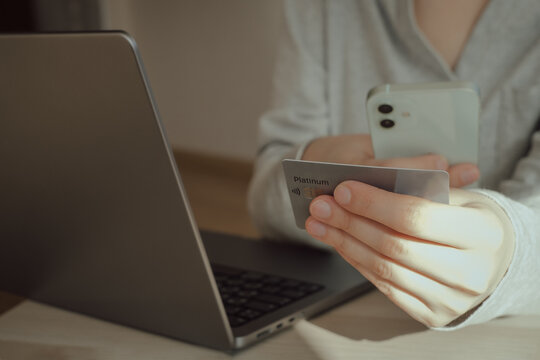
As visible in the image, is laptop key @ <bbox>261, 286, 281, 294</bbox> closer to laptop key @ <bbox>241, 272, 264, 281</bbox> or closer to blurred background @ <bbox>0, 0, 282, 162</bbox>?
laptop key @ <bbox>241, 272, 264, 281</bbox>

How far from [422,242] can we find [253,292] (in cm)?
21

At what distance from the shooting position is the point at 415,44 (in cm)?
83

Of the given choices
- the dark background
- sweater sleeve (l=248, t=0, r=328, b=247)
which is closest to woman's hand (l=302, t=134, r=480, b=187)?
sweater sleeve (l=248, t=0, r=328, b=247)

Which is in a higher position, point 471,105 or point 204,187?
point 471,105

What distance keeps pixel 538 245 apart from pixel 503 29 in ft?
1.37

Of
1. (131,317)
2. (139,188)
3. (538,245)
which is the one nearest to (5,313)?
(131,317)

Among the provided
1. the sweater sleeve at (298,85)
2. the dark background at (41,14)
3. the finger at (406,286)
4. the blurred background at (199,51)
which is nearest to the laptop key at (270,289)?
the finger at (406,286)

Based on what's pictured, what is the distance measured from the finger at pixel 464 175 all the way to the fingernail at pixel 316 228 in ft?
0.63

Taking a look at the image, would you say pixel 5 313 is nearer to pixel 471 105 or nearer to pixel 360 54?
pixel 471 105

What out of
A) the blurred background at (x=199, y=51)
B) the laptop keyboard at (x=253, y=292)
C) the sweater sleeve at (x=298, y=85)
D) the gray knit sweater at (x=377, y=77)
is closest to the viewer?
the laptop keyboard at (x=253, y=292)

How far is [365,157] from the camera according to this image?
609 millimetres

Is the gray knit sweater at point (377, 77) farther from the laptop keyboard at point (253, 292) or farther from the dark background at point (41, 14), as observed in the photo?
the dark background at point (41, 14)

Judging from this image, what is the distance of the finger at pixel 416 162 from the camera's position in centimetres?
51

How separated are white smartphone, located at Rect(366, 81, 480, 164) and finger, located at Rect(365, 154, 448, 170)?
54 millimetres
